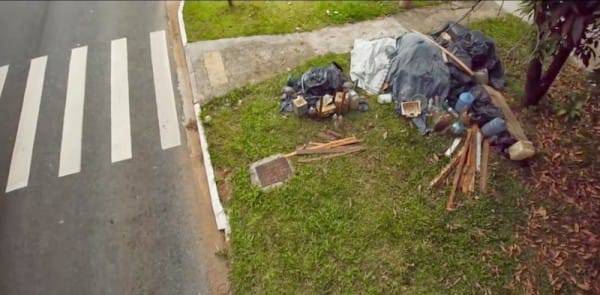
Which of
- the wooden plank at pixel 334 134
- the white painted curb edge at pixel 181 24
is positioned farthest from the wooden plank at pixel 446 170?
the white painted curb edge at pixel 181 24

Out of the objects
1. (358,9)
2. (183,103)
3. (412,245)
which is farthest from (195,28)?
(412,245)

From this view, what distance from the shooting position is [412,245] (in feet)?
23.7

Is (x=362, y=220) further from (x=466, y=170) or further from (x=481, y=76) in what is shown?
(x=481, y=76)

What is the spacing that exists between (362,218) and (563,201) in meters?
3.74

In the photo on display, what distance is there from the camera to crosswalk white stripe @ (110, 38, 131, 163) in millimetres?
9148

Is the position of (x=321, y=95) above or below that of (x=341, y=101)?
below

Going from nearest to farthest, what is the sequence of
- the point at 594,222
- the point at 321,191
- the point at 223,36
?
the point at 594,222 < the point at 321,191 < the point at 223,36

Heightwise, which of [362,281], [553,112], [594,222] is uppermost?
[553,112]

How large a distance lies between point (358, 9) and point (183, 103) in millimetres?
5709

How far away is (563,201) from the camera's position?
25.1 feet

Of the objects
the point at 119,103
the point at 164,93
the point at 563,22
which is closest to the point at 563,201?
the point at 563,22

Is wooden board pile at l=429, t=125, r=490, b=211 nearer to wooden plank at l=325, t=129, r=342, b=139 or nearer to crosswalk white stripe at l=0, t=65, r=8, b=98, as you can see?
wooden plank at l=325, t=129, r=342, b=139

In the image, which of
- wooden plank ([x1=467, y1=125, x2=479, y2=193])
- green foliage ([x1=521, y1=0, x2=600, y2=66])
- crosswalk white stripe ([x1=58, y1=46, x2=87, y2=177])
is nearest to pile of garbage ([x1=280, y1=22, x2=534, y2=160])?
wooden plank ([x1=467, y1=125, x2=479, y2=193])

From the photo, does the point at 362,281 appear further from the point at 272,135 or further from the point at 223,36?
the point at 223,36
